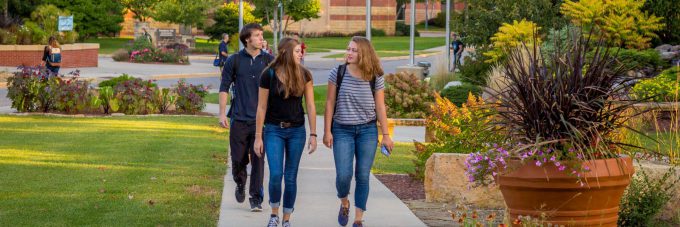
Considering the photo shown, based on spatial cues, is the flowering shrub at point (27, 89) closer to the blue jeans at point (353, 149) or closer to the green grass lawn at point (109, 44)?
the blue jeans at point (353, 149)

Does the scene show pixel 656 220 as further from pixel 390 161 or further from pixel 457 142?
pixel 390 161

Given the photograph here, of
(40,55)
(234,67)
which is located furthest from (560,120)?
(40,55)

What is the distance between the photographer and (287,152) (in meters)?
9.49

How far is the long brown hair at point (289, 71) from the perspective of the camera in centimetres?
925

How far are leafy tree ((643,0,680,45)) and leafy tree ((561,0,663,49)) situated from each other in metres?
0.32

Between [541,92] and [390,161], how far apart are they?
785cm

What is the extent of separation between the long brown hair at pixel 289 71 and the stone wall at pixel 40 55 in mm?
32813

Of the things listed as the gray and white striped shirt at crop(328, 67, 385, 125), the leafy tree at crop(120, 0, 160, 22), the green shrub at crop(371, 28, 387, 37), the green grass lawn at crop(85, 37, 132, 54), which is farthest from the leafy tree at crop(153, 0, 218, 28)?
the gray and white striped shirt at crop(328, 67, 385, 125)

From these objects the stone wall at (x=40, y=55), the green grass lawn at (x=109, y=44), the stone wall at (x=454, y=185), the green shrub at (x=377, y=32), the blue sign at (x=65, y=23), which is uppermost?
the blue sign at (x=65, y=23)

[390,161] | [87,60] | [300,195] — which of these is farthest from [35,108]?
[87,60]

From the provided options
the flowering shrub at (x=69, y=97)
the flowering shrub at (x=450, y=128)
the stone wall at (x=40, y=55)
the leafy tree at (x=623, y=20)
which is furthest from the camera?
the stone wall at (x=40, y=55)

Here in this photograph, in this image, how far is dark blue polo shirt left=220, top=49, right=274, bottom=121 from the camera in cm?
1048

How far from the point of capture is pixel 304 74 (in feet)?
30.7

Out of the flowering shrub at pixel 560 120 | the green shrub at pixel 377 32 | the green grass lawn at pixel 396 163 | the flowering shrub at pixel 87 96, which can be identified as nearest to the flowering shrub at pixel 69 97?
the flowering shrub at pixel 87 96
